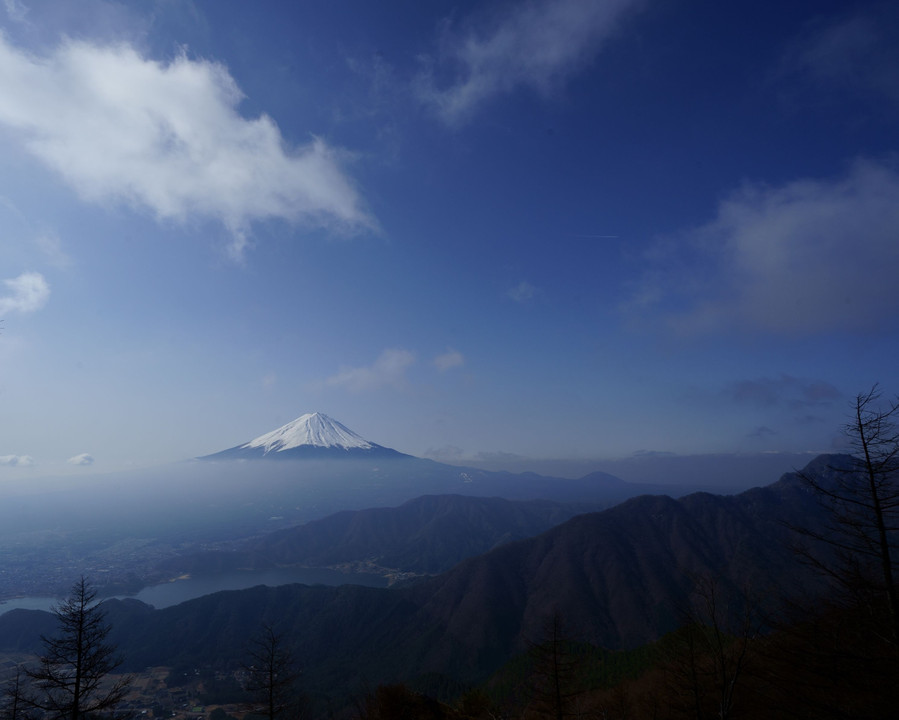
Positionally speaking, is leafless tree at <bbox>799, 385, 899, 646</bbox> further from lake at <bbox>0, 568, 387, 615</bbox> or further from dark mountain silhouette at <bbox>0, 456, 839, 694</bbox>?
lake at <bbox>0, 568, 387, 615</bbox>

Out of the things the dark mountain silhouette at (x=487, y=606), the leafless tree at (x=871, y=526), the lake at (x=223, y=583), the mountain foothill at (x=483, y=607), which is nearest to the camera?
the leafless tree at (x=871, y=526)

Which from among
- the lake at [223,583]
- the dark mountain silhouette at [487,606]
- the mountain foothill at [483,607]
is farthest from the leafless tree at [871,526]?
the lake at [223,583]

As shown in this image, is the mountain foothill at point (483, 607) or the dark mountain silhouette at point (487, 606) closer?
the mountain foothill at point (483, 607)

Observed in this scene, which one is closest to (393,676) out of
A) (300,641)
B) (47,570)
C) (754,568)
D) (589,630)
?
(300,641)

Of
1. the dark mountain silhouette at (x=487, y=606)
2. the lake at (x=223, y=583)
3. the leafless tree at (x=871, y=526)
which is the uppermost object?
the leafless tree at (x=871, y=526)

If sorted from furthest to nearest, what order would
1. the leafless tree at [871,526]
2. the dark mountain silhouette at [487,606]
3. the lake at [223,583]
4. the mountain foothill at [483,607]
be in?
the lake at [223,583], the dark mountain silhouette at [487,606], the mountain foothill at [483,607], the leafless tree at [871,526]

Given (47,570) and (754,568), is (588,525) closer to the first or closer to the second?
(754,568)

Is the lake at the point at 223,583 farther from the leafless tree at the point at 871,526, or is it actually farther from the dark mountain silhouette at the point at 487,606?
the leafless tree at the point at 871,526

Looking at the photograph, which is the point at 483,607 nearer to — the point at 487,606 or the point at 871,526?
the point at 487,606
